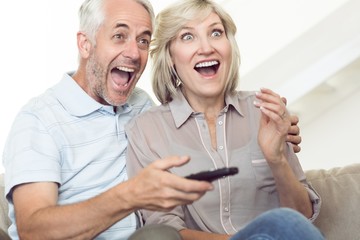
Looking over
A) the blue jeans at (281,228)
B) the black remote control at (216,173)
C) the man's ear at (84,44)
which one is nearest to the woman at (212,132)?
the man's ear at (84,44)

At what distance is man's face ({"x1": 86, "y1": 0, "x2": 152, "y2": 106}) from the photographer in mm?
2016

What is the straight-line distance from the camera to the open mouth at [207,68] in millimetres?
2064

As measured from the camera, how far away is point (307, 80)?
3527 mm

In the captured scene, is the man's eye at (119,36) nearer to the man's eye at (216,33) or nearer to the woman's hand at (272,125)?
the man's eye at (216,33)

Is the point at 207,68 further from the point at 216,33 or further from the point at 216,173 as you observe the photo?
the point at 216,173

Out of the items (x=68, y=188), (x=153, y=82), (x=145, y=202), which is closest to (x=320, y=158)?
(x=153, y=82)

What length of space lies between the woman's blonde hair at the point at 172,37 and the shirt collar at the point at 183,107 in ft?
0.12

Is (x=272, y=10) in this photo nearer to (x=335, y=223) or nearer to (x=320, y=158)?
(x=320, y=158)

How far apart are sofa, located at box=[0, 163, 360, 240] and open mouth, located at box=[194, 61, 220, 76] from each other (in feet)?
1.70

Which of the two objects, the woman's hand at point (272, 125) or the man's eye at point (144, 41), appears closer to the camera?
the woman's hand at point (272, 125)

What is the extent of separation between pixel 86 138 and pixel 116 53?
0.26 meters

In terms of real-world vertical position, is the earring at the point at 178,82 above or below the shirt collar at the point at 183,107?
above

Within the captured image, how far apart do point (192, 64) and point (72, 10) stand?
1.43 metres

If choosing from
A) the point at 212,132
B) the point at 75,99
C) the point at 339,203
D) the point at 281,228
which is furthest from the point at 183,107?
the point at 281,228
